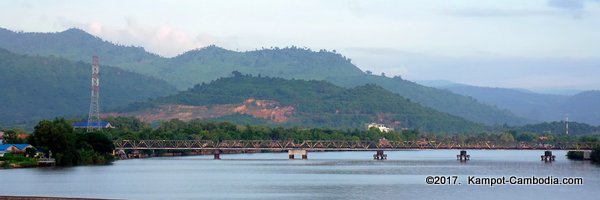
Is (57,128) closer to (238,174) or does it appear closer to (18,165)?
(18,165)

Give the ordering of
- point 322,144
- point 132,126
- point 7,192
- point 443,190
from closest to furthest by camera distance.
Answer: point 7,192 < point 443,190 < point 322,144 < point 132,126

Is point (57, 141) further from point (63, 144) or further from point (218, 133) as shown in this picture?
point (218, 133)

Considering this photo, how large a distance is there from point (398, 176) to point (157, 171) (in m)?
17.3

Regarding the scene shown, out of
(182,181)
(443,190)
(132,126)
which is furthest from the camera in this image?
(132,126)

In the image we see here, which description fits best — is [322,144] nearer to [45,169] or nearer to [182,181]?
[45,169]

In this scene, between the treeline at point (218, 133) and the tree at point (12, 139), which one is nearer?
the tree at point (12, 139)

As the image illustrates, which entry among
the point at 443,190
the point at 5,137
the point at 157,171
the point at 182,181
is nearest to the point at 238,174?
the point at 157,171

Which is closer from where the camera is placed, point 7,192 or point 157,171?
point 7,192

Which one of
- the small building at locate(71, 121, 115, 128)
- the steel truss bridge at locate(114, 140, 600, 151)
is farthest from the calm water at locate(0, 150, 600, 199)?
the small building at locate(71, 121, 115, 128)

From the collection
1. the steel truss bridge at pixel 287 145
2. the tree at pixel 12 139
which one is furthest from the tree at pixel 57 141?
the steel truss bridge at pixel 287 145

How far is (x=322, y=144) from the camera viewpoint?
15700 centimetres

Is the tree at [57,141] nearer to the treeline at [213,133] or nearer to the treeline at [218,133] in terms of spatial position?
the treeline at [218,133]

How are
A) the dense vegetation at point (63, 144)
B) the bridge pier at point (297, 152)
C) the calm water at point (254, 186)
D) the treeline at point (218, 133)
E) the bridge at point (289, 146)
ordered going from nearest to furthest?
the calm water at point (254, 186)
the dense vegetation at point (63, 144)
the bridge at point (289, 146)
the bridge pier at point (297, 152)
the treeline at point (218, 133)

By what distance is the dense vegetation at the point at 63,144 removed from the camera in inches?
3711
